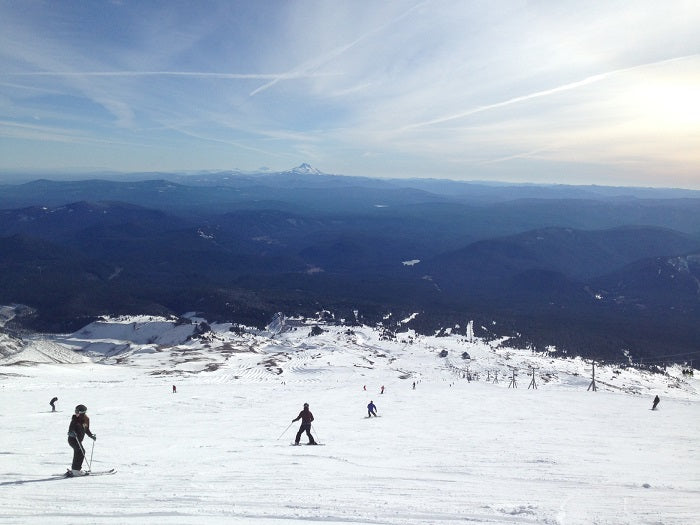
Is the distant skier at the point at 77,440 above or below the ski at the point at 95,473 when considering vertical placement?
above

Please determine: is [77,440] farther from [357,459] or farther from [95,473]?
[357,459]

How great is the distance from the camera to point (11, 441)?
1596cm

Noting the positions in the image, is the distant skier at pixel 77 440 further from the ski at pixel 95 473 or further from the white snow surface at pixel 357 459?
the white snow surface at pixel 357 459

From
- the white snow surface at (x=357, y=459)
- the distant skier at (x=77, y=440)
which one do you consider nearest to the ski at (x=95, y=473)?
the distant skier at (x=77, y=440)

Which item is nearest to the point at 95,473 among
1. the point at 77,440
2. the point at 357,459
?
the point at 77,440

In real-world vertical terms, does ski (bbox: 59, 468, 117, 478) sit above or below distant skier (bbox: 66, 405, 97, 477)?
below

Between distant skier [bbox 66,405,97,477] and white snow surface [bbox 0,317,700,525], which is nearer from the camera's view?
white snow surface [bbox 0,317,700,525]

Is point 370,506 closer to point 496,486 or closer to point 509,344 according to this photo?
point 496,486

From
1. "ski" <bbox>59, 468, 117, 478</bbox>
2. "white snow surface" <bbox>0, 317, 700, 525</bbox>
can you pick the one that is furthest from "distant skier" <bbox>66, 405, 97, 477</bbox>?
"white snow surface" <bbox>0, 317, 700, 525</bbox>

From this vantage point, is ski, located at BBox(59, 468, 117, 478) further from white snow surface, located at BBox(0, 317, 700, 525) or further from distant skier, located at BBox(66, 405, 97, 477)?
white snow surface, located at BBox(0, 317, 700, 525)

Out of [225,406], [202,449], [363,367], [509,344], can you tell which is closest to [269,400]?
[225,406]

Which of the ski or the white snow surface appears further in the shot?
the ski

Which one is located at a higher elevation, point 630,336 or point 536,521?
point 536,521

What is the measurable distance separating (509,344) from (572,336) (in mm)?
31033
